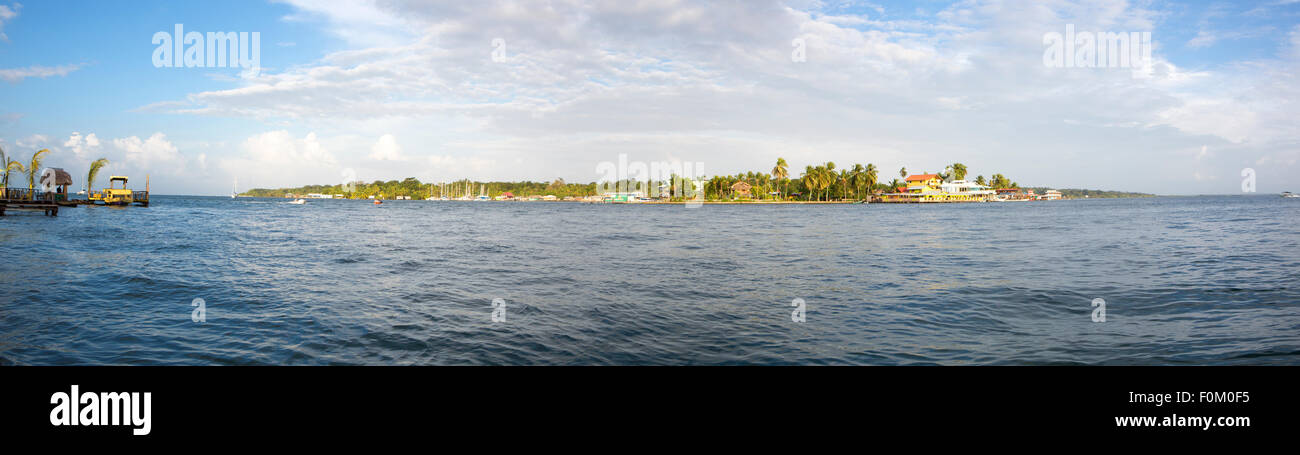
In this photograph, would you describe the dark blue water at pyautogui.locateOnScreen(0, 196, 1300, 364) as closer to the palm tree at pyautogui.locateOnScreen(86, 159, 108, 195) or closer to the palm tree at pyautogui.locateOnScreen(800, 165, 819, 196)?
the palm tree at pyautogui.locateOnScreen(86, 159, 108, 195)

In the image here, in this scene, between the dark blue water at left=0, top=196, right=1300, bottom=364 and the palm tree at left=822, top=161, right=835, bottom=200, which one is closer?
the dark blue water at left=0, top=196, right=1300, bottom=364

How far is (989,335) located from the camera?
1016cm

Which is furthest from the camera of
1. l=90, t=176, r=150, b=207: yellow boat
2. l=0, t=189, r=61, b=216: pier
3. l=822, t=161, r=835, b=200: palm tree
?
l=822, t=161, r=835, b=200: palm tree

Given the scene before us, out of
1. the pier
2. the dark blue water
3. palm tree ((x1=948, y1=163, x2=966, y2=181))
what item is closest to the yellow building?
palm tree ((x1=948, y1=163, x2=966, y2=181))

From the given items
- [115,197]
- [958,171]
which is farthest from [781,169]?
[115,197]

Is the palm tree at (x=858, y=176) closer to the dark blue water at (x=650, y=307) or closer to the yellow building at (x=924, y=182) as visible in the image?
the yellow building at (x=924, y=182)

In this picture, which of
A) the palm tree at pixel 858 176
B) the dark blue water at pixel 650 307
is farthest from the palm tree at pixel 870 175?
the dark blue water at pixel 650 307
